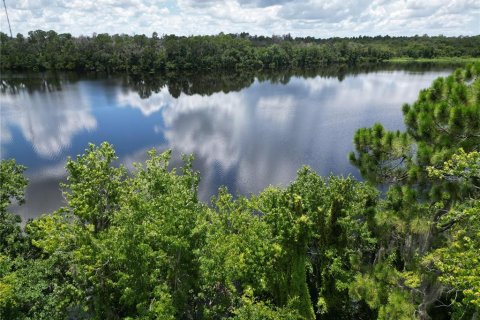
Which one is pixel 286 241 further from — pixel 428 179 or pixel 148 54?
pixel 148 54

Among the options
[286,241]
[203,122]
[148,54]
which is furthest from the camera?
[148,54]

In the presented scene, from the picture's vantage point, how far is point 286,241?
1666 cm

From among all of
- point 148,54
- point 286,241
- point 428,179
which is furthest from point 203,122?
point 148,54

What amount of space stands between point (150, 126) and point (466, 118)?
55825 mm

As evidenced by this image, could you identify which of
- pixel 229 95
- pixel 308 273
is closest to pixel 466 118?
pixel 308 273

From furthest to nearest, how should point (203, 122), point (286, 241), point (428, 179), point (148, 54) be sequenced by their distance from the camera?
point (148, 54) < point (203, 122) < point (286, 241) < point (428, 179)

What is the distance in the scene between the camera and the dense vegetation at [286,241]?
13.2 m

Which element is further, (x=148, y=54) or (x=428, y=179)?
(x=148, y=54)

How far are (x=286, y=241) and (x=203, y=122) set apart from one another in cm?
5141

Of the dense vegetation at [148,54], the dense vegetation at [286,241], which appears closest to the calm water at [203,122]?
the dense vegetation at [286,241]

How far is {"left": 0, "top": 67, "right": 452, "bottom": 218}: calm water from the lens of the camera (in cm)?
4350

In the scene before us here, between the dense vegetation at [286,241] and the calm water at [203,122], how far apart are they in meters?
19.2

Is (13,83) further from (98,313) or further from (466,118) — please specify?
(466,118)

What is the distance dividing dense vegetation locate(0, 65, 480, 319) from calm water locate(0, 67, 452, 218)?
756 inches
